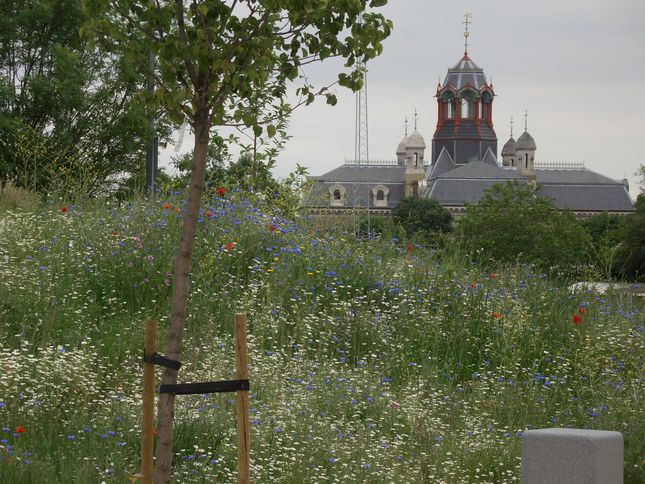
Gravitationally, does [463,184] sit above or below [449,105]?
below

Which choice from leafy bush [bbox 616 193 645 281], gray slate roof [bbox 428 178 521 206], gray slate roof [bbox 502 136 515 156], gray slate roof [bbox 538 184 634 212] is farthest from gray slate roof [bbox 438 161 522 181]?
leafy bush [bbox 616 193 645 281]

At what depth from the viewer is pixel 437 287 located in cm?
1015

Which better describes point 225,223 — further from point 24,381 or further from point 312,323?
point 24,381

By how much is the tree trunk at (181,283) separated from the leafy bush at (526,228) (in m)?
45.2

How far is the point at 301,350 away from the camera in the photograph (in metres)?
8.22

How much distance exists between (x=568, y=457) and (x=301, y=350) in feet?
12.0

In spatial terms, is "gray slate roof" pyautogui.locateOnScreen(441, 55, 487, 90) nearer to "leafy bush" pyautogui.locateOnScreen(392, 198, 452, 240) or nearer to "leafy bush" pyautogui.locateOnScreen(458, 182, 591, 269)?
"leafy bush" pyautogui.locateOnScreen(392, 198, 452, 240)

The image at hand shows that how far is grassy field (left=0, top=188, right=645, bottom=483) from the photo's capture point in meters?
6.24

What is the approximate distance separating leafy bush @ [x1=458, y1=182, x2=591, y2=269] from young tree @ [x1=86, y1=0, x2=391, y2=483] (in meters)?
45.1

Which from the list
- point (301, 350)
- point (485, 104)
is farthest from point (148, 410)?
point (485, 104)

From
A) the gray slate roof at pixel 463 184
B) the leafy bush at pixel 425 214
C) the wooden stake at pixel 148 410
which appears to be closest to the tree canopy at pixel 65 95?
the wooden stake at pixel 148 410

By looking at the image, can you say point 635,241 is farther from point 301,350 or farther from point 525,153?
point 525,153

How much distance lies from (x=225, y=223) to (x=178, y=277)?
20.2 feet

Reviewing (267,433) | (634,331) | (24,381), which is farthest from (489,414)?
(24,381)
